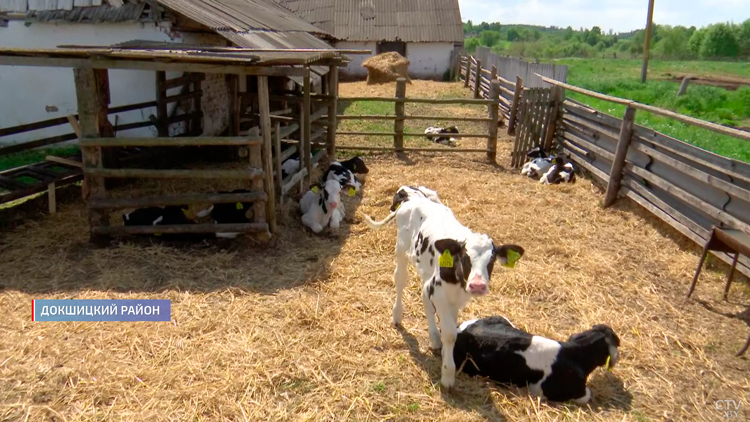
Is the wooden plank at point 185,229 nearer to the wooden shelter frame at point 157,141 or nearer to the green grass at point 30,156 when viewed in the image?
the wooden shelter frame at point 157,141

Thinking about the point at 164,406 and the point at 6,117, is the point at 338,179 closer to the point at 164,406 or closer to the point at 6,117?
the point at 164,406

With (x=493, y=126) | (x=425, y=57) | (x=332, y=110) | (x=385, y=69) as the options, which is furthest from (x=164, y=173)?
(x=425, y=57)

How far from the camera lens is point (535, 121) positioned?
11.4m

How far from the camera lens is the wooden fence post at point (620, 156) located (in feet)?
27.2

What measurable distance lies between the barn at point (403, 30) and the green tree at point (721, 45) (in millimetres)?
45328

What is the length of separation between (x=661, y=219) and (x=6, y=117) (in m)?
12.7

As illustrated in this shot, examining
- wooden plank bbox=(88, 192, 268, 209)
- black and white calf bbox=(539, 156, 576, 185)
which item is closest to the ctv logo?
wooden plank bbox=(88, 192, 268, 209)

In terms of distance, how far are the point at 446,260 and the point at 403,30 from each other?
92.0 feet

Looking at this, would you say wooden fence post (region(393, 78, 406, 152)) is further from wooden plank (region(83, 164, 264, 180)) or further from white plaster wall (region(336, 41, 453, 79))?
white plaster wall (region(336, 41, 453, 79))

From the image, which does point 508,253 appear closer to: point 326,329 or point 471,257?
point 471,257

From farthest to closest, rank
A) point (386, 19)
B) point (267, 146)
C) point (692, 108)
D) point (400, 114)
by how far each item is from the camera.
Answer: point (386, 19) → point (692, 108) → point (400, 114) → point (267, 146)

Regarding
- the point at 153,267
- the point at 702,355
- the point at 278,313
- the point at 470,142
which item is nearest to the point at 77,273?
the point at 153,267

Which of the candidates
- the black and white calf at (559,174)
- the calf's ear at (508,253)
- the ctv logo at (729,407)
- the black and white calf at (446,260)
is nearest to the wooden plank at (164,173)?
the black and white calf at (446,260)

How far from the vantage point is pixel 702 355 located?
15.2 feet
